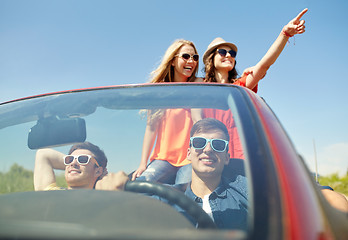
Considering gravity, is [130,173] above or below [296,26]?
below

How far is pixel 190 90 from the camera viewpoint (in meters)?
1.45

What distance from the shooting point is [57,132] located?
1.55m

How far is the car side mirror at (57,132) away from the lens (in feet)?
4.96

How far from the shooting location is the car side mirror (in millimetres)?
1512

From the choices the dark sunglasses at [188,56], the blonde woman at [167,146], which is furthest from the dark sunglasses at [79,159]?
the dark sunglasses at [188,56]

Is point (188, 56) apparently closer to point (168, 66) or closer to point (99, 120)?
point (168, 66)

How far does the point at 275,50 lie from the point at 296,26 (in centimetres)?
27

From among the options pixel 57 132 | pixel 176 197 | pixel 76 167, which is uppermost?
pixel 57 132

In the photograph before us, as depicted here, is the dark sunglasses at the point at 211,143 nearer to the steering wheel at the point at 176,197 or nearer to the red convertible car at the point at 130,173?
the red convertible car at the point at 130,173

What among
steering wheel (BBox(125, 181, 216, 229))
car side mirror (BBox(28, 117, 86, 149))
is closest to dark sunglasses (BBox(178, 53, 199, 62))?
car side mirror (BBox(28, 117, 86, 149))

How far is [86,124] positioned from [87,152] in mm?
133

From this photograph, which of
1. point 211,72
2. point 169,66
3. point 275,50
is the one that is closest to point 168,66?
point 169,66

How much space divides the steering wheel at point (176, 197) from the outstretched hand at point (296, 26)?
6.28 ft

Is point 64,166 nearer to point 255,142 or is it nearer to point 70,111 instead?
point 70,111
